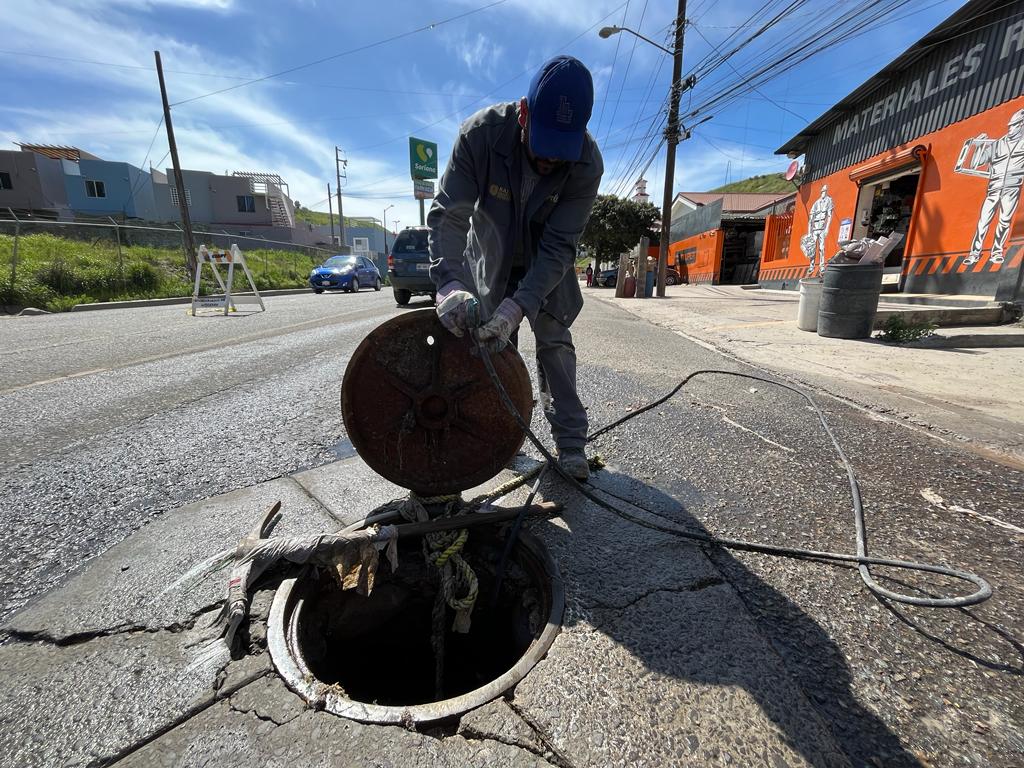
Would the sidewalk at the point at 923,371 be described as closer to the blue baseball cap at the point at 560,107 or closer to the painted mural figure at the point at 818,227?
the blue baseball cap at the point at 560,107

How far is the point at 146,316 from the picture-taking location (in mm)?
8836

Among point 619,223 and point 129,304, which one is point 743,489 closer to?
point 129,304

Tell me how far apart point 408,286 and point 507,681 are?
33.0ft

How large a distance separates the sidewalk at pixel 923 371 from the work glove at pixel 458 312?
2.95 meters

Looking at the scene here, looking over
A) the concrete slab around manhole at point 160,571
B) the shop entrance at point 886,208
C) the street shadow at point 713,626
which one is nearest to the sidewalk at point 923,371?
the street shadow at point 713,626

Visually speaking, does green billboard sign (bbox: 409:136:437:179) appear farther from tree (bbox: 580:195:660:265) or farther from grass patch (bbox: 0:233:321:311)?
grass patch (bbox: 0:233:321:311)

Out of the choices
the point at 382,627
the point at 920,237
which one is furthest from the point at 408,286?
the point at 920,237

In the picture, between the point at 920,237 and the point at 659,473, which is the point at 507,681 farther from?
the point at 920,237

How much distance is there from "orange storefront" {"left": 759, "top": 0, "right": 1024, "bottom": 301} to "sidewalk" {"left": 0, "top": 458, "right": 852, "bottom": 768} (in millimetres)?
6865

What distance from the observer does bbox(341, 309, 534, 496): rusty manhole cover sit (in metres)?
1.74

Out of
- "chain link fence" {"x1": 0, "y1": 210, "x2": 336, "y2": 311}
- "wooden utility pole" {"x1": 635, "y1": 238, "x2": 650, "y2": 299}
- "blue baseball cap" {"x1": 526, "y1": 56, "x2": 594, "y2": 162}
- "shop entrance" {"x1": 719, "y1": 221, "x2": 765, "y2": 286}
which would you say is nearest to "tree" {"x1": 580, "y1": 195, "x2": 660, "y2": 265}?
"shop entrance" {"x1": 719, "y1": 221, "x2": 765, "y2": 286}

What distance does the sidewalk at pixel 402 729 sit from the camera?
995mm

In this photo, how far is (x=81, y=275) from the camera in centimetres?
1107

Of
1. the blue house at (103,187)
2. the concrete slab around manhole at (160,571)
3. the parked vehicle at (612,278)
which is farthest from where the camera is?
the blue house at (103,187)
